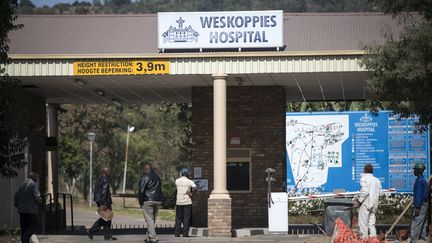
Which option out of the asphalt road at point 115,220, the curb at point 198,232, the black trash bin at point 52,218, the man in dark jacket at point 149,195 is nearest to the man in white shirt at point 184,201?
the curb at point 198,232

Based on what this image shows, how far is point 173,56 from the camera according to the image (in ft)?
80.2

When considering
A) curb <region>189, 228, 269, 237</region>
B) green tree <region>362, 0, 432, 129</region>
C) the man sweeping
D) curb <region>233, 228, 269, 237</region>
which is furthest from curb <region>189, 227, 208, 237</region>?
green tree <region>362, 0, 432, 129</region>

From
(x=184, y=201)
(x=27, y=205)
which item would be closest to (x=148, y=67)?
(x=184, y=201)

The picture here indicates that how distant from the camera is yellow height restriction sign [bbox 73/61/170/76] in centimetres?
2444

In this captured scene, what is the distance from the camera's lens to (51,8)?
12812cm

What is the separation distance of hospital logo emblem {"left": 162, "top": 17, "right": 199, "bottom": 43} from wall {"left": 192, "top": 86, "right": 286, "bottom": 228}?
433cm

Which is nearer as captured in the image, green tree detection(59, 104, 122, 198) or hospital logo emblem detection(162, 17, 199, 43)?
hospital logo emblem detection(162, 17, 199, 43)

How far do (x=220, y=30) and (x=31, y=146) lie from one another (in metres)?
7.93

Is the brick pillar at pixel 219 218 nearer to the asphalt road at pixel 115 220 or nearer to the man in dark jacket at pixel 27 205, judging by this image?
the man in dark jacket at pixel 27 205

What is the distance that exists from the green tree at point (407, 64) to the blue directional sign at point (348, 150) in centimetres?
1202

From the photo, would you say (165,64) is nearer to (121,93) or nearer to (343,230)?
(121,93)

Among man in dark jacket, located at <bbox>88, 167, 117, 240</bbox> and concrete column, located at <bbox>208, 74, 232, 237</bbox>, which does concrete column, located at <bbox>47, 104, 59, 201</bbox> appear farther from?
concrete column, located at <bbox>208, 74, 232, 237</bbox>

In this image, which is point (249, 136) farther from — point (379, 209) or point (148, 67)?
point (379, 209)

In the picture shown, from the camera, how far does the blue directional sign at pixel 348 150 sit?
1255 inches
